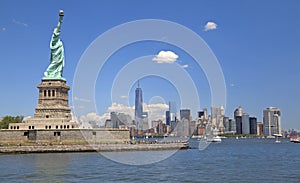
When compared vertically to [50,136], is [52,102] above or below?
above

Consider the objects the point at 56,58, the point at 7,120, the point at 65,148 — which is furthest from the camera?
the point at 7,120

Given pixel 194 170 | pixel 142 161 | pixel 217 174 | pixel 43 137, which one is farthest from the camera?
pixel 43 137

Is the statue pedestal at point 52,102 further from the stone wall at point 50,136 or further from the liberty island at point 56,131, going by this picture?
the stone wall at point 50,136

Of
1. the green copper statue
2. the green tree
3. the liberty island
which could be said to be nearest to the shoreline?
the liberty island


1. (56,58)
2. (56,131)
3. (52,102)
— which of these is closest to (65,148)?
(56,131)

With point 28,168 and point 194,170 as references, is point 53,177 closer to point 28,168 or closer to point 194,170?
point 28,168

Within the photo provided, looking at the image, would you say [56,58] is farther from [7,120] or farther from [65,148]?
[7,120]

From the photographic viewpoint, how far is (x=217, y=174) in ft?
147

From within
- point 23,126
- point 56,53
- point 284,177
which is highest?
point 56,53

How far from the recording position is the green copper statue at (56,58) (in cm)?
8712

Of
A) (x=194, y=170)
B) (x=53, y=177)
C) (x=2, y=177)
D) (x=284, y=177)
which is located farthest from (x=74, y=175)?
(x=284, y=177)

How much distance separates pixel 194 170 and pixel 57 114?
4378 centimetres

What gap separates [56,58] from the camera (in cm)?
8888

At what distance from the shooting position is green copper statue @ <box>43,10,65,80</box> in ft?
286
